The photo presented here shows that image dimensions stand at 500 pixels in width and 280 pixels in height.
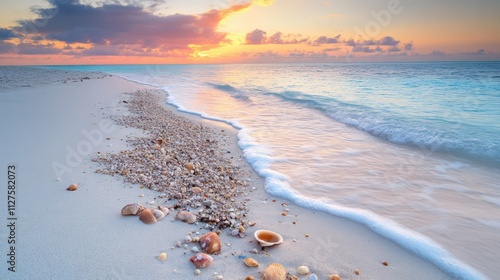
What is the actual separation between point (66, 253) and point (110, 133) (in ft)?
15.3

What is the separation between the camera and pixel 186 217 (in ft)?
10.9

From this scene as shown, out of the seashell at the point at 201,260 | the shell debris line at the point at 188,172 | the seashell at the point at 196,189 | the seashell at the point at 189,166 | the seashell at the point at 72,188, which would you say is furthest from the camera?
the seashell at the point at 189,166

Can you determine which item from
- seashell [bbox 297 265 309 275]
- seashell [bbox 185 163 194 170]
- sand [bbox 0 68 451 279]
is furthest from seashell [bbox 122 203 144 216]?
seashell [bbox 297 265 309 275]

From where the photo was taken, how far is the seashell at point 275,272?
245cm

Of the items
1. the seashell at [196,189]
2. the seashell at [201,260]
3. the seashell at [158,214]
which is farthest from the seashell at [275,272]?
the seashell at [196,189]

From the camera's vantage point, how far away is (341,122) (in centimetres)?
999

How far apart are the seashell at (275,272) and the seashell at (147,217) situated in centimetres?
146

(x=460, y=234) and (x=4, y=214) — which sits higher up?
(x=4, y=214)

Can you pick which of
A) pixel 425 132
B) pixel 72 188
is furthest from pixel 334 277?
pixel 425 132

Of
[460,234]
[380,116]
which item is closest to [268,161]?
[460,234]

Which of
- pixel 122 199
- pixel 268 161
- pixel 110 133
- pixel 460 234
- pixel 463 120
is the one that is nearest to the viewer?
pixel 460 234

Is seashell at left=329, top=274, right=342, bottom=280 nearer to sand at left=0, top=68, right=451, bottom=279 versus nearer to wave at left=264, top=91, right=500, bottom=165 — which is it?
sand at left=0, top=68, right=451, bottom=279

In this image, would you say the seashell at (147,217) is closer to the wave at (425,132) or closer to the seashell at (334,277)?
the seashell at (334,277)

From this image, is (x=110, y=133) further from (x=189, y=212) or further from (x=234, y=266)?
(x=234, y=266)
